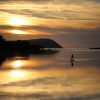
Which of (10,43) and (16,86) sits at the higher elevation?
(16,86)

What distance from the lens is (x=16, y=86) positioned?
108ft

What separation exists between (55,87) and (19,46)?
447ft

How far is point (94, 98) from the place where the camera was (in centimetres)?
2641

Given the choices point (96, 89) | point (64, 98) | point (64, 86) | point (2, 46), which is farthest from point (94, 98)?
point (2, 46)

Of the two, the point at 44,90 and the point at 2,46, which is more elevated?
the point at 44,90

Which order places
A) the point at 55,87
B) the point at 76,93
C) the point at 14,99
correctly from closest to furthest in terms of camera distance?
the point at 14,99, the point at 76,93, the point at 55,87

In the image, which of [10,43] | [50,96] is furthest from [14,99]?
[10,43]

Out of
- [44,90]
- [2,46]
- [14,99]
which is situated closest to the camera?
[14,99]

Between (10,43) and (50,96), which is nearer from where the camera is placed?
(50,96)

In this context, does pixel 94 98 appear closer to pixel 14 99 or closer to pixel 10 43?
pixel 14 99

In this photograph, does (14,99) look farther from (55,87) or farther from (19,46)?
(19,46)

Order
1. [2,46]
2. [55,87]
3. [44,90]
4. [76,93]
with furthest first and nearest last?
1. [2,46]
2. [55,87]
3. [44,90]
4. [76,93]

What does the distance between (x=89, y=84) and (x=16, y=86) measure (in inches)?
227

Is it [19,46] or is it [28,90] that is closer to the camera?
[28,90]
